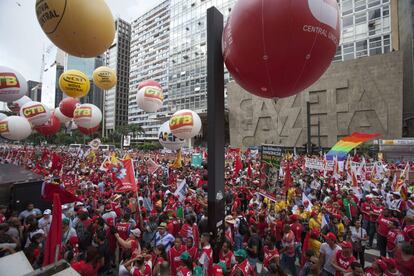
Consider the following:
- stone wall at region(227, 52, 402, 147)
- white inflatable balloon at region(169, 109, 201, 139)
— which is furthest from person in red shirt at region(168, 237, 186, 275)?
stone wall at region(227, 52, 402, 147)

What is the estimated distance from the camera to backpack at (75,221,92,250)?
5582 mm

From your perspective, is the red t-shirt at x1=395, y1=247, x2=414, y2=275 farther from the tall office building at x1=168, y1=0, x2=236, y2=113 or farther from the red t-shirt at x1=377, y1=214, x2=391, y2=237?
the tall office building at x1=168, y1=0, x2=236, y2=113

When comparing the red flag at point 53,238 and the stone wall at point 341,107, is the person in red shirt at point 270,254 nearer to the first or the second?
the red flag at point 53,238

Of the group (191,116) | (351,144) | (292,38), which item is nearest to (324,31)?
(292,38)

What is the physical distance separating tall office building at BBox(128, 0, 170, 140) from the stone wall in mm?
42469

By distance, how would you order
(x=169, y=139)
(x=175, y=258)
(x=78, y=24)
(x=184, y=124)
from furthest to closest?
1. (x=169, y=139)
2. (x=184, y=124)
3. (x=175, y=258)
4. (x=78, y=24)

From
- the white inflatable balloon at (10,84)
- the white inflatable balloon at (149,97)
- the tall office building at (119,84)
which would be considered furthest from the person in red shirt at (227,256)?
the tall office building at (119,84)

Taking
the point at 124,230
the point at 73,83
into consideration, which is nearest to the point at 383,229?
the point at 124,230

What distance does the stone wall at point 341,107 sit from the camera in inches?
1347

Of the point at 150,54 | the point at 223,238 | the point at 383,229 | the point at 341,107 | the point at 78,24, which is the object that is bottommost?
the point at 383,229

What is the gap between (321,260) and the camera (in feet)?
15.0

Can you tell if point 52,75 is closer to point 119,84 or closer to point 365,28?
point 119,84

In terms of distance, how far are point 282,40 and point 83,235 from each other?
586 cm

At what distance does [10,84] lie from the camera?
400 inches
